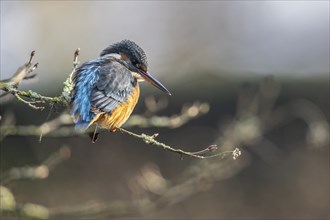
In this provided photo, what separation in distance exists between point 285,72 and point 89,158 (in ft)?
8.11

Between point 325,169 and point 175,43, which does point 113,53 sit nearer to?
point 325,169

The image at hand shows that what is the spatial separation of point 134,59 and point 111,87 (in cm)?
31

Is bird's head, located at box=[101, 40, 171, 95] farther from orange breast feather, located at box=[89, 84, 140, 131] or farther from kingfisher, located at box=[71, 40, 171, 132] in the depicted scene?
orange breast feather, located at box=[89, 84, 140, 131]

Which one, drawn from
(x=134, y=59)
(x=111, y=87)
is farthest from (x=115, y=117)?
(x=134, y=59)

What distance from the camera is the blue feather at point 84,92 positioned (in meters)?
3.17

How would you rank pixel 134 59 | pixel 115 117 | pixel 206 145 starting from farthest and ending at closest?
pixel 206 145
pixel 134 59
pixel 115 117

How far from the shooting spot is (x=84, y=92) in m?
3.38

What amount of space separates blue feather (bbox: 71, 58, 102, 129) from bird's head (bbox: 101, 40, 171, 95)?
0.13 meters

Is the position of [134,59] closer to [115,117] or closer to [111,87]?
[111,87]

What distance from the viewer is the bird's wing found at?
11.3 ft

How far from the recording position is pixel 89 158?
686 centimetres

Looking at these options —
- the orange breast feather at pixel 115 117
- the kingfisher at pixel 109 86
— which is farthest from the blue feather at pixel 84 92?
the orange breast feather at pixel 115 117

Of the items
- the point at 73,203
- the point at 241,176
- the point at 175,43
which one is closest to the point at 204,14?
the point at 175,43

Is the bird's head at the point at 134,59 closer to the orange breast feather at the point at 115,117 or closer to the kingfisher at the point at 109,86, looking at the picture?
the kingfisher at the point at 109,86
